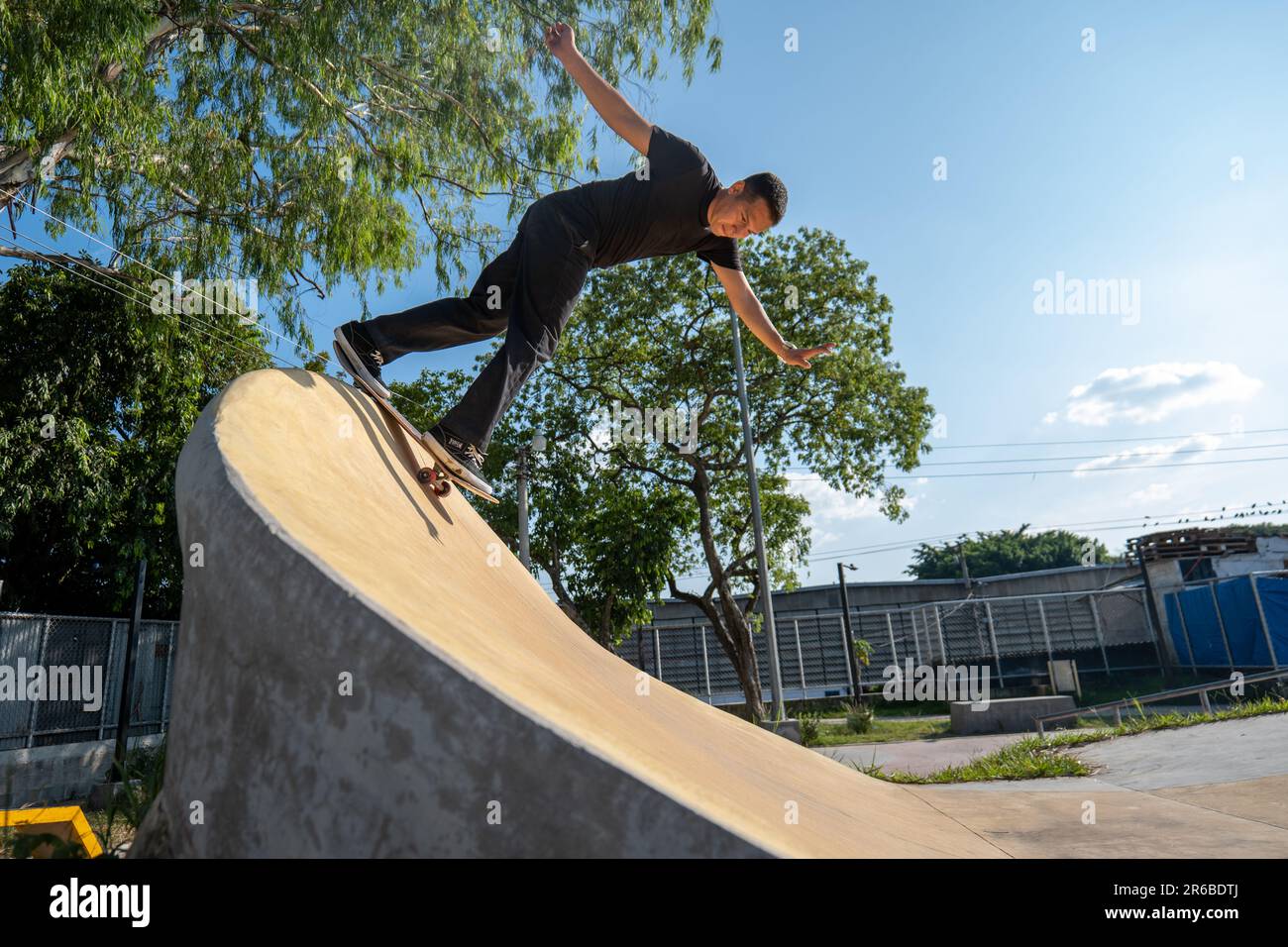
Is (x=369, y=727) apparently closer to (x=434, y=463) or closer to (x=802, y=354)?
(x=434, y=463)

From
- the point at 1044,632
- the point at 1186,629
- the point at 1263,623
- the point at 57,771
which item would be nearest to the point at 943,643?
the point at 1044,632

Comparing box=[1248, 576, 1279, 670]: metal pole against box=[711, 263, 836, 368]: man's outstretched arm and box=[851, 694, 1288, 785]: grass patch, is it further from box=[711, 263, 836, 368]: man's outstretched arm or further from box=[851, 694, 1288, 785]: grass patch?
box=[711, 263, 836, 368]: man's outstretched arm

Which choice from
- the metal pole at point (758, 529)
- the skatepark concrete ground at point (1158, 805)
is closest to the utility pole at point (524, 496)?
the metal pole at point (758, 529)

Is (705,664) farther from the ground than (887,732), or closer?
farther from the ground

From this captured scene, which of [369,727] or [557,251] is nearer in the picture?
[369,727]

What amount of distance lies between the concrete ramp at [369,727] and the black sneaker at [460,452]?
3.52 feet

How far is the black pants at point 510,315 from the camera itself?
120 inches

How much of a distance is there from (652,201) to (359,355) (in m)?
1.36

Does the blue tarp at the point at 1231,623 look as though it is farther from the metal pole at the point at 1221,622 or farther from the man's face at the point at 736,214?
the man's face at the point at 736,214

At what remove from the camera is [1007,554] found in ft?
191

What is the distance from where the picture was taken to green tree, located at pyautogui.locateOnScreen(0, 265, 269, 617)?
1344 centimetres
